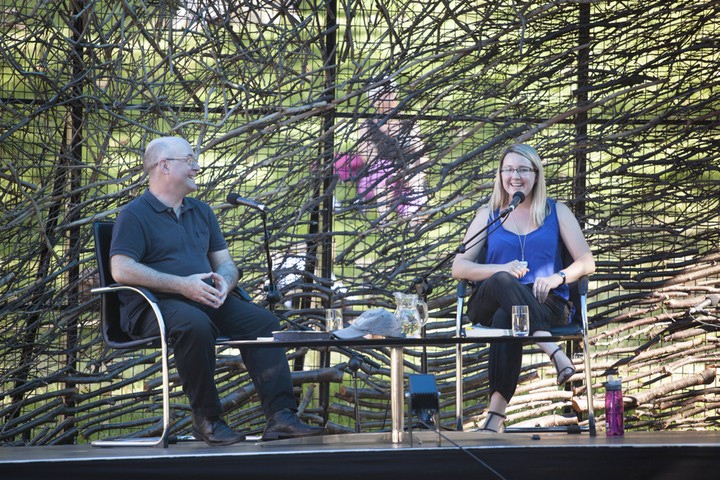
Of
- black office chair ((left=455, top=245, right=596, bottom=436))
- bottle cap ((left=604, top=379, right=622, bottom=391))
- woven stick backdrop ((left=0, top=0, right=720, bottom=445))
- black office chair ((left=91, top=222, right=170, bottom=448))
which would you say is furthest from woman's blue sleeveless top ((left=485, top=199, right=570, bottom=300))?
black office chair ((left=91, top=222, right=170, bottom=448))

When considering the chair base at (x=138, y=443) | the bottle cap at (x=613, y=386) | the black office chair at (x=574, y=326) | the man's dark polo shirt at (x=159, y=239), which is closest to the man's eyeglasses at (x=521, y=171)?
the black office chair at (x=574, y=326)

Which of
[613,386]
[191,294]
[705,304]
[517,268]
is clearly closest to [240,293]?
[191,294]

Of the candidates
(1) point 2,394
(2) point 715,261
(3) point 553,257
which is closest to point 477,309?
(3) point 553,257

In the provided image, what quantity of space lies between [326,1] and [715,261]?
2570mm

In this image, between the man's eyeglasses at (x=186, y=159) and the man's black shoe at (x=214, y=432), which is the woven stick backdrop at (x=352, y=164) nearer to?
the man's eyeglasses at (x=186, y=159)

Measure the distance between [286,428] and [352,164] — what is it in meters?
1.99

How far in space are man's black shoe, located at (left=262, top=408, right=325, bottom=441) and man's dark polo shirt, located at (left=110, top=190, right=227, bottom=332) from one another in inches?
23.6

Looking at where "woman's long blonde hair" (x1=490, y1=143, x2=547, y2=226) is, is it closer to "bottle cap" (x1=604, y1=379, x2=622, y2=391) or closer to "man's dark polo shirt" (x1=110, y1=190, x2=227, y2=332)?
"bottle cap" (x1=604, y1=379, x2=622, y2=391)

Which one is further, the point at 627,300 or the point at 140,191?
the point at 627,300

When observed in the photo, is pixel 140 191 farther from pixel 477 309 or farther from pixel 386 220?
pixel 477 309

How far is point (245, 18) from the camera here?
15.6 feet

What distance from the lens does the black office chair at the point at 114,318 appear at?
308 centimetres

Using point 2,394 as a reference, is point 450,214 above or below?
above

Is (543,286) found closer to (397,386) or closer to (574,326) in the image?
(574,326)
